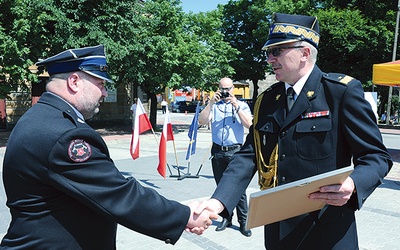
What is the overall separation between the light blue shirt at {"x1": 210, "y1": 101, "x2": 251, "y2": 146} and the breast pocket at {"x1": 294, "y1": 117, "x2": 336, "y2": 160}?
10.4ft

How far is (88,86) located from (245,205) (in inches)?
148

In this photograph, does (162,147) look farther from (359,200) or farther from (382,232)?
(359,200)

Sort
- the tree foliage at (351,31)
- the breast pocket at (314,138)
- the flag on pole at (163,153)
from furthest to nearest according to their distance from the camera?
the tree foliage at (351,31)
the flag on pole at (163,153)
the breast pocket at (314,138)

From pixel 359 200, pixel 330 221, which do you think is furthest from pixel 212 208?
pixel 359 200

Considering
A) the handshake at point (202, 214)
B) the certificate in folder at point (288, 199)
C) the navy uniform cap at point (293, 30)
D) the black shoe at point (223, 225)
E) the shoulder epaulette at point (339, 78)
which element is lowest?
the black shoe at point (223, 225)

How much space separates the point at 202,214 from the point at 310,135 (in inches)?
31.9

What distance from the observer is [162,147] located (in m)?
7.46

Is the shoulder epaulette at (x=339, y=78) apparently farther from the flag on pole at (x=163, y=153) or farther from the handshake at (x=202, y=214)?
the flag on pole at (x=163, y=153)

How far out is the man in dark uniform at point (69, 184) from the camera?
1640 millimetres

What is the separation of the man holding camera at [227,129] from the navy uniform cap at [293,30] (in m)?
2.99

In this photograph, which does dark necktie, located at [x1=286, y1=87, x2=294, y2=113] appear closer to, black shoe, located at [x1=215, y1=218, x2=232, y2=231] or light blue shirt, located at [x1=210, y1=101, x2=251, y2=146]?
light blue shirt, located at [x1=210, y1=101, x2=251, y2=146]

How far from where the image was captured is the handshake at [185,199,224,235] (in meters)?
2.12

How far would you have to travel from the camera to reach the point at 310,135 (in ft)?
6.92

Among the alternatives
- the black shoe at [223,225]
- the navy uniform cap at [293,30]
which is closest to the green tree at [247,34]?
the black shoe at [223,225]
